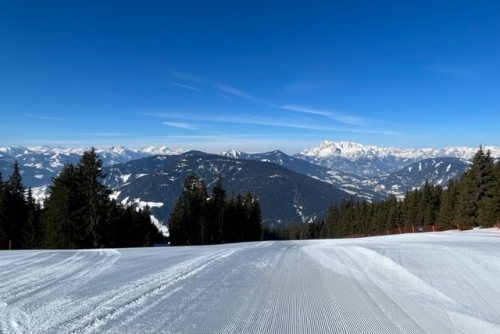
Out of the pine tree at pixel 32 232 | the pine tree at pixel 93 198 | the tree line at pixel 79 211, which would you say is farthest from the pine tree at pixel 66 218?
the pine tree at pixel 32 232

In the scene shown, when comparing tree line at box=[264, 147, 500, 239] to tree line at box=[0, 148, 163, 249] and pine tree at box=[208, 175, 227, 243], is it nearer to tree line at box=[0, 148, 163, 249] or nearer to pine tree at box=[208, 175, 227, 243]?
pine tree at box=[208, 175, 227, 243]

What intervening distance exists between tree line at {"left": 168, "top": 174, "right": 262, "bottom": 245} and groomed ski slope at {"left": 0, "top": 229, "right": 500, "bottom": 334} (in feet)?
143

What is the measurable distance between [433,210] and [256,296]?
66.9m

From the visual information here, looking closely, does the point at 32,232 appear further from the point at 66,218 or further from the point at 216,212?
the point at 216,212

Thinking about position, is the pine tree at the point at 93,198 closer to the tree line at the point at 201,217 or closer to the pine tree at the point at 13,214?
the pine tree at the point at 13,214

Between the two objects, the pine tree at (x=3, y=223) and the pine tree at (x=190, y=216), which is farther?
the pine tree at (x=190, y=216)

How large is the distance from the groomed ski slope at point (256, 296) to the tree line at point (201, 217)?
143 ft

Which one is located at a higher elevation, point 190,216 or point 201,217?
point 190,216

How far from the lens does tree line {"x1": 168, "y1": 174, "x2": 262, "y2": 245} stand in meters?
52.0

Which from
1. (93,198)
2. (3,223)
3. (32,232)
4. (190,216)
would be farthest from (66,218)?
(190,216)

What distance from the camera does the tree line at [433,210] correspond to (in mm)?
43875

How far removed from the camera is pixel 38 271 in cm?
743

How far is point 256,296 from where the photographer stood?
550 centimetres

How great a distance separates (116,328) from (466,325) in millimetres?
3839
